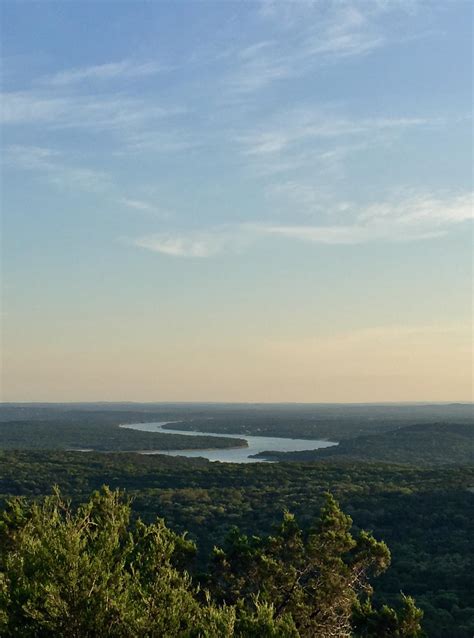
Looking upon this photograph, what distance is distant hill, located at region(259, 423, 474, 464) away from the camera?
360 feet

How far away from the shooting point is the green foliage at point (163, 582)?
11352mm

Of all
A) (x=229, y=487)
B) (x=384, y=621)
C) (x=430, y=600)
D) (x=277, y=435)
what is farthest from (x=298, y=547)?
(x=277, y=435)

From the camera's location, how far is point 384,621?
15.4 metres

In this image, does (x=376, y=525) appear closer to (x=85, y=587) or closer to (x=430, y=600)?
(x=430, y=600)

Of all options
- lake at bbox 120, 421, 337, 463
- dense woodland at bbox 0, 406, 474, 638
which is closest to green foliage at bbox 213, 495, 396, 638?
dense woodland at bbox 0, 406, 474, 638

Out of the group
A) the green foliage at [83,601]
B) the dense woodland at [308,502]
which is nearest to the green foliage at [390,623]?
the dense woodland at [308,502]

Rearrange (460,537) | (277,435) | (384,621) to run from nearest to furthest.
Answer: (384,621), (460,537), (277,435)

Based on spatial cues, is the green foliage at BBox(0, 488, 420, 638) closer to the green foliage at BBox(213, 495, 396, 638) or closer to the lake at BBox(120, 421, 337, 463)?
the green foliage at BBox(213, 495, 396, 638)

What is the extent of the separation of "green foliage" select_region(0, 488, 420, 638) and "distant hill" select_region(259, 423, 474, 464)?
299 ft

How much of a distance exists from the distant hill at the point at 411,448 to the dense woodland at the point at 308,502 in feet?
39.0

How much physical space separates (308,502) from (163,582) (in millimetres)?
42304

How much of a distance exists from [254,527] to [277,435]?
143076mm

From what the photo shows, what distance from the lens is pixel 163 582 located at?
12.2 m

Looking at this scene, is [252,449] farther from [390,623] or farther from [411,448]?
[390,623]
